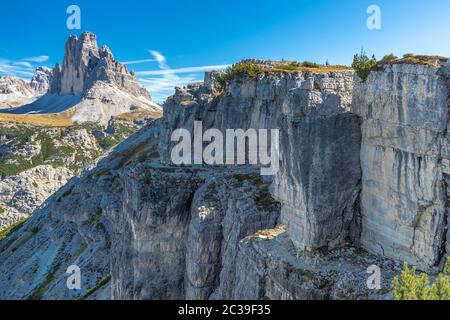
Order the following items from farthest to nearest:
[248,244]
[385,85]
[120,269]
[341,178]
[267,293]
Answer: [120,269] → [248,244] → [267,293] → [341,178] → [385,85]

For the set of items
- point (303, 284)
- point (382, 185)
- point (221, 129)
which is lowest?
point (303, 284)

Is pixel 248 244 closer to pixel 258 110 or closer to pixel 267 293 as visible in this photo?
pixel 267 293

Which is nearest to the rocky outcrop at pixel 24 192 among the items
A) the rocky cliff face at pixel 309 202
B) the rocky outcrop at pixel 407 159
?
the rocky cliff face at pixel 309 202

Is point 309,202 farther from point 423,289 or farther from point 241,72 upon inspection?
point 241,72

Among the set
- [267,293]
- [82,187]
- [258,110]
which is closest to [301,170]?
[267,293]

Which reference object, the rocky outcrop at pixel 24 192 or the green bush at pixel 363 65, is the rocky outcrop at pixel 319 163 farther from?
the rocky outcrop at pixel 24 192
